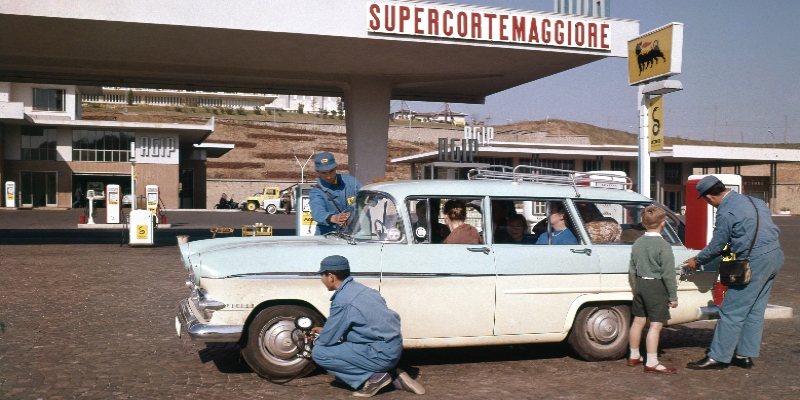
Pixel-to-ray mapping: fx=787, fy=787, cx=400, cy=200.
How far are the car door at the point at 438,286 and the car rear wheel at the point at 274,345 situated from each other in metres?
0.80

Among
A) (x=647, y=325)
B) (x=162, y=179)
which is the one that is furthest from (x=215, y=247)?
(x=162, y=179)

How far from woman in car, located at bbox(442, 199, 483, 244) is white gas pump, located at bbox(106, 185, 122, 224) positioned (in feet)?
102

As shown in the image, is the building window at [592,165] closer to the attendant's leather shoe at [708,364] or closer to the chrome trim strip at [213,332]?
the attendant's leather shoe at [708,364]

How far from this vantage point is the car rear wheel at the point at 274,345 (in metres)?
6.50

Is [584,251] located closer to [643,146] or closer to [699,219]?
[699,219]

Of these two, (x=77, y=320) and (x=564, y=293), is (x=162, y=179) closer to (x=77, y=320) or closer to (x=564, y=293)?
(x=77, y=320)

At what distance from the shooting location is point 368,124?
928 inches

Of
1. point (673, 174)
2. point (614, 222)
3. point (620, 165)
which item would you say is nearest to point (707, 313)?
point (614, 222)

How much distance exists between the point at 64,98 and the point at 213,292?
59397 mm

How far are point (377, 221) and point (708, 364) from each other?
327cm

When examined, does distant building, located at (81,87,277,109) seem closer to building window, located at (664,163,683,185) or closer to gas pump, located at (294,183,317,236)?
building window, located at (664,163,683,185)

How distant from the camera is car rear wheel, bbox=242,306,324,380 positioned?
6496 mm

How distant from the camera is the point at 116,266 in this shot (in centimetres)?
1641

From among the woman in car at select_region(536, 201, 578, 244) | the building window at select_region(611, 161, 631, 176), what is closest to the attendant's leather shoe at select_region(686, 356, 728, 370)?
the woman in car at select_region(536, 201, 578, 244)
